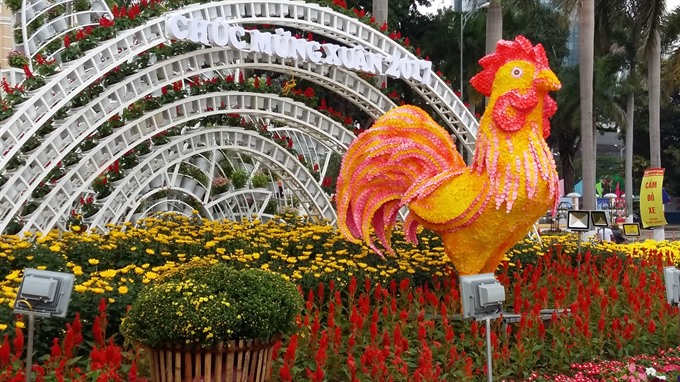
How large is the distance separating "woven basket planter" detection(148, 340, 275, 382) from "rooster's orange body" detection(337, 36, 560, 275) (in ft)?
9.65

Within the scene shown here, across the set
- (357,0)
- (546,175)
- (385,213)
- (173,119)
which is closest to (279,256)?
(385,213)

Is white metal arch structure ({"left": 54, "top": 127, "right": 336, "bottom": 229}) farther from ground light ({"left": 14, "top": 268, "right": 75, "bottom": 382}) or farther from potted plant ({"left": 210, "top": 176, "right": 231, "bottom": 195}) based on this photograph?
ground light ({"left": 14, "top": 268, "right": 75, "bottom": 382})

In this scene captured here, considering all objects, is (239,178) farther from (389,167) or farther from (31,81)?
(389,167)

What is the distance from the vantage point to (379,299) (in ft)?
20.7

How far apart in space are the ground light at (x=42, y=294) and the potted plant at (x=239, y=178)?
30.0ft

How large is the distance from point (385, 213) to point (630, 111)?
95.4ft

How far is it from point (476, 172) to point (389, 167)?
93 centimetres

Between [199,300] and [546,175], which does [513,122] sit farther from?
[199,300]

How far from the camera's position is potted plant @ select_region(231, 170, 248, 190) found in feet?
42.7

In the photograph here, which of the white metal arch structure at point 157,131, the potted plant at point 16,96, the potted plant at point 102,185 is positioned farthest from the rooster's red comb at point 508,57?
the potted plant at point 102,185

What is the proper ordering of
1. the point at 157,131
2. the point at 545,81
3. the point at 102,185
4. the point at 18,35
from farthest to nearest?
1. the point at 18,35
2. the point at 102,185
3. the point at 157,131
4. the point at 545,81

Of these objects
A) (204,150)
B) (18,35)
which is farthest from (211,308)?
(18,35)

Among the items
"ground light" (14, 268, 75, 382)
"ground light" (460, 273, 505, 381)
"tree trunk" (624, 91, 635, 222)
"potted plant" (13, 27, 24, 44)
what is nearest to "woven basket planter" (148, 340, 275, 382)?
"ground light" (14, 268, 75, 382)

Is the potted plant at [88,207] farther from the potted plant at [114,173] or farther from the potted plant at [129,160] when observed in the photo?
the potted plant at [129,160]
